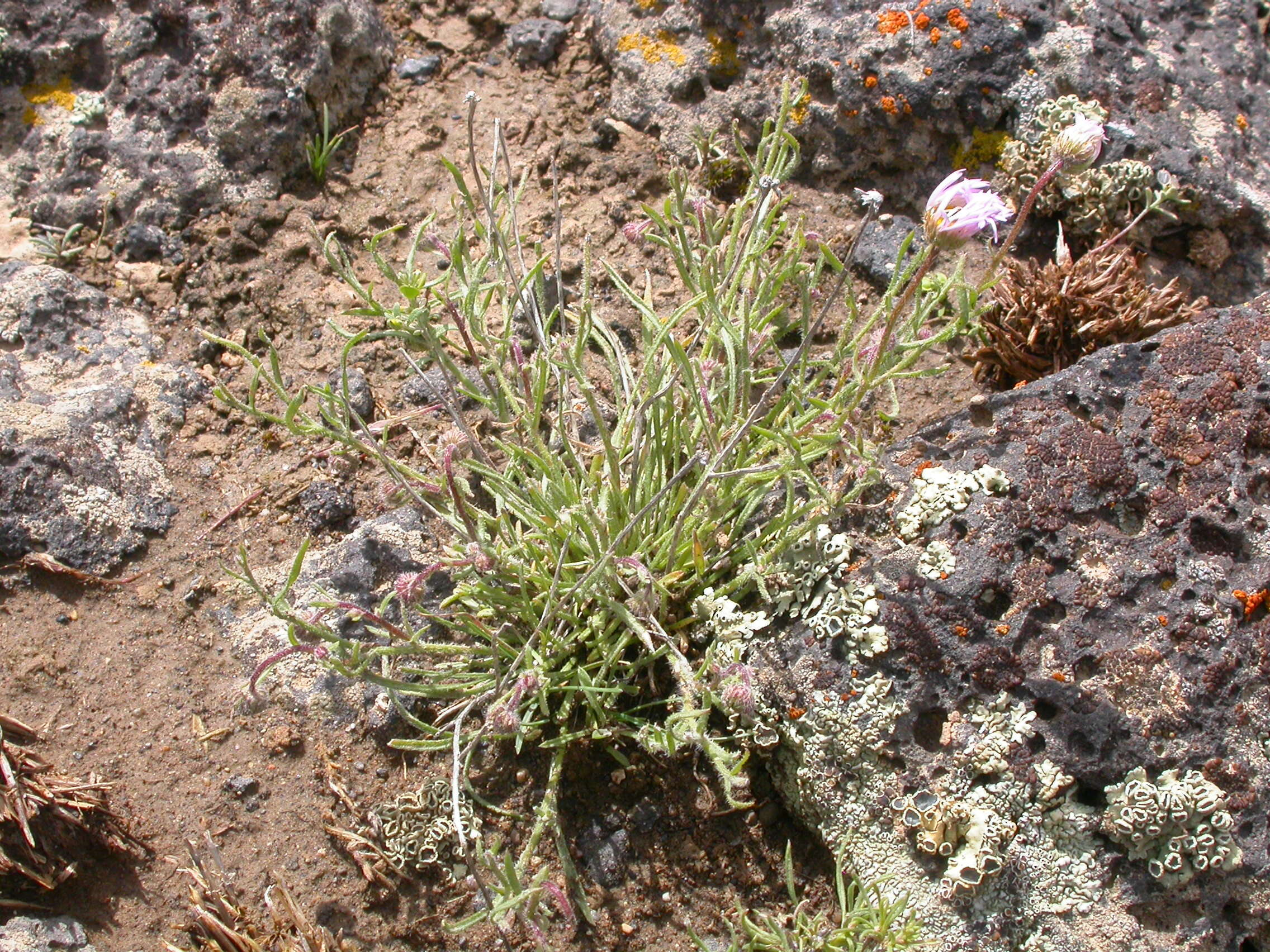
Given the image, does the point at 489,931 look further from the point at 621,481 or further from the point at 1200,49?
the point at 1200,49

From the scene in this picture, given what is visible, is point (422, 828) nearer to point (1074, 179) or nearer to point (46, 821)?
point (46, 821)

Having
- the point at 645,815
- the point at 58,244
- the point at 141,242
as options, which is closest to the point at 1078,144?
the point at 645,815

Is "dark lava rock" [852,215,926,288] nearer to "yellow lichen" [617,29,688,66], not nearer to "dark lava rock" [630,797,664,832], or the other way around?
"yellow lichen" [617,29,688,66]

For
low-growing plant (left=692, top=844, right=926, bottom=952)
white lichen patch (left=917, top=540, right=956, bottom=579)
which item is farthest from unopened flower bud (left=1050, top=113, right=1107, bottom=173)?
low-growing plant (left=692, top=844, right=926, bottom=952)

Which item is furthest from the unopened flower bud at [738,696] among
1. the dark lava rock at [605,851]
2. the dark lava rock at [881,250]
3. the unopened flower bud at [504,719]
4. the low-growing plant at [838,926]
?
the dark lava rock at [881,250]

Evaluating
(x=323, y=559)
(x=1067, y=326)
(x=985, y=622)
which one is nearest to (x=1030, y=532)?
(x=985, y=622)

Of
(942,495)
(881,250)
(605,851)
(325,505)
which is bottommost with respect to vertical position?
(605,851)
